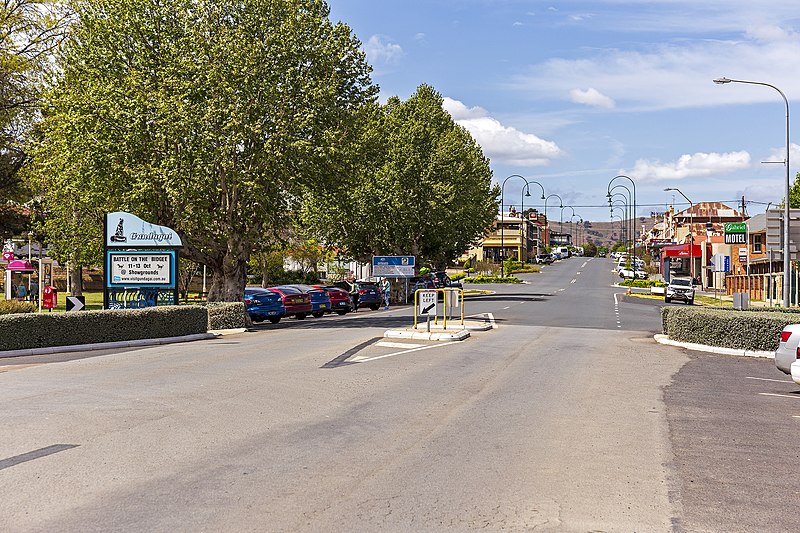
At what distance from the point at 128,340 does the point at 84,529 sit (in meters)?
18.3

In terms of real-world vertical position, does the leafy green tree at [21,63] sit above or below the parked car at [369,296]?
above

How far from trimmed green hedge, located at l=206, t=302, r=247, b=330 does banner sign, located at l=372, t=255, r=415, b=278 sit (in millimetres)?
21871

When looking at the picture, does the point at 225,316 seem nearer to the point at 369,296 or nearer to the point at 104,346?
the point at 104,346

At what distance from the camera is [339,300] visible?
4588 centimetres

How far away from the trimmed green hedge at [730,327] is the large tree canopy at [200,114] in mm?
14067

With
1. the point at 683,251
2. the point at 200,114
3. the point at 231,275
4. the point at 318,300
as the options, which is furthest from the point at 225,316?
the point at 683,251

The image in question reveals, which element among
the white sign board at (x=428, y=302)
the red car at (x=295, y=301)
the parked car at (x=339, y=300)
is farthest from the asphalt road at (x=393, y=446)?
the parked car at (x=339, y=300)

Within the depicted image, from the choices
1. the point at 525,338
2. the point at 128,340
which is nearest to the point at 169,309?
the point at 128,340

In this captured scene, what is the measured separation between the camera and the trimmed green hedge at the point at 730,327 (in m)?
21.1

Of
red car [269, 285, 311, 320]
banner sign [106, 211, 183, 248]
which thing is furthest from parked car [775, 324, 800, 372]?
red car [269, 285, 311, 320]

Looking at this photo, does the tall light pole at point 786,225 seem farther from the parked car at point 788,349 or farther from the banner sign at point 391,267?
the banner sign at point 391,267

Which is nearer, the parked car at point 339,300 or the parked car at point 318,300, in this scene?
the parked car at point 318,300

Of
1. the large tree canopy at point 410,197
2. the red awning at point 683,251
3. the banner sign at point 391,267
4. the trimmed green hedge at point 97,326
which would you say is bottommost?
the trimmed green hedge at point 97,326

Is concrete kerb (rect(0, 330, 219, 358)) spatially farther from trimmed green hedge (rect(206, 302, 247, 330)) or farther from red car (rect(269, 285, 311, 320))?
red car (rect(269, 285, 311, 320))
